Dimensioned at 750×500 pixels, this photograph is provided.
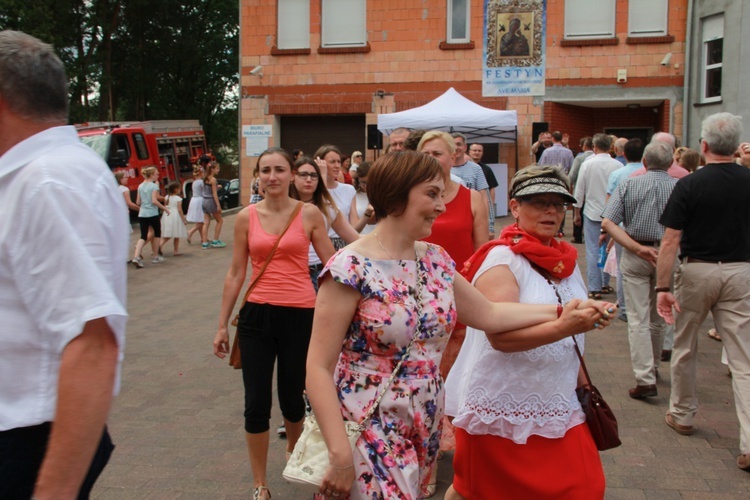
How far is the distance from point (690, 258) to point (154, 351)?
214 inches

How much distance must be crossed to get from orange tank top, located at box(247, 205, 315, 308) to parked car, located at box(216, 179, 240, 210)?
75.0 ft

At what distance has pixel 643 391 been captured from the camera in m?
6.20

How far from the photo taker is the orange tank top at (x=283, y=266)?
456 centimetres

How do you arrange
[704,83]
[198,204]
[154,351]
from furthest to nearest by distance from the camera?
1. [704,83]
2. [198,204]
3. [154,351]

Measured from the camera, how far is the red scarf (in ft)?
10.2

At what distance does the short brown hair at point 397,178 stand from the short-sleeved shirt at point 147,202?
1274 cm

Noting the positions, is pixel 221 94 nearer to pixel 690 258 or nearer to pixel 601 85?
pixel 601 85

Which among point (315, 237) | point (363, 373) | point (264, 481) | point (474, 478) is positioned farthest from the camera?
point (315, 237)

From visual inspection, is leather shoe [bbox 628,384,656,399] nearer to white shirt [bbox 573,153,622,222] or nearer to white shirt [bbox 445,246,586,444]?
white shirt [bbox 445,246,586,444]

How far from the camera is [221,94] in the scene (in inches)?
1640

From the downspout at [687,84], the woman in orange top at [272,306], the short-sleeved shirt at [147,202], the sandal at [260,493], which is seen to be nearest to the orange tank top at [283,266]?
the woman in orange top at [272,306]

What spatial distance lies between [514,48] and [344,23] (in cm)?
520

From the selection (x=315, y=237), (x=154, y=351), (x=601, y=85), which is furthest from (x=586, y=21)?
(x=315, y=237)

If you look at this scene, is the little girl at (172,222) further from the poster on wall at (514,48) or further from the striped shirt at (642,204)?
the striped shirt at (642,204)
